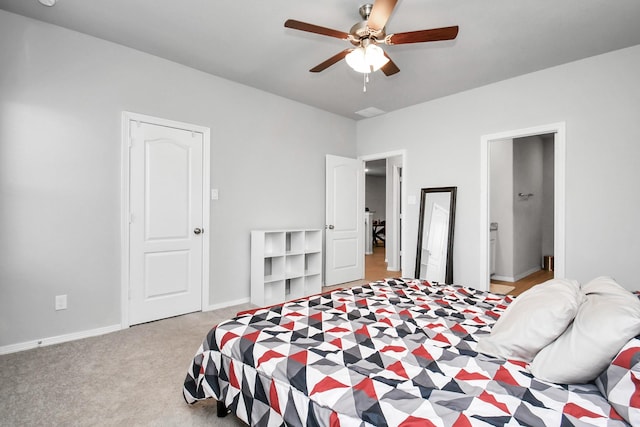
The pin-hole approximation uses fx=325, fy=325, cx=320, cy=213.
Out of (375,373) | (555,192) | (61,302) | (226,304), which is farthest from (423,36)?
(61,302)

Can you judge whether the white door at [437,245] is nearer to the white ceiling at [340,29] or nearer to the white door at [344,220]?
the white door at [344,220]

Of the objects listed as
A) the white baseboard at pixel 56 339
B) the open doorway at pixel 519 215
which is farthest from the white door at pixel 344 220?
the white baseboard at pixel 56 339

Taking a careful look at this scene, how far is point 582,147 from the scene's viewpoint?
329 centimetres

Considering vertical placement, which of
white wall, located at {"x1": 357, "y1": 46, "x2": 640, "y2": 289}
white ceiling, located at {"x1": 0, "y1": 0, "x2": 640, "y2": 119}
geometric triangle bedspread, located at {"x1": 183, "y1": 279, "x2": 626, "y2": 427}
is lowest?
geometric triangle bedspread, located at {"x1": 183, "y1": 279, "x2": 626, "y2": 427}

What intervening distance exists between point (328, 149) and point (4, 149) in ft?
11.9

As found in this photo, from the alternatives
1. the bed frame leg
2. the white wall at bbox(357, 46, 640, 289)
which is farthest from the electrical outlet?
the white wall at bbox(357, 46, 640, 289)

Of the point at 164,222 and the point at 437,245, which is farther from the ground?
the point at 164,222

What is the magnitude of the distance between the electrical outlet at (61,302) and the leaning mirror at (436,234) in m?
3.90

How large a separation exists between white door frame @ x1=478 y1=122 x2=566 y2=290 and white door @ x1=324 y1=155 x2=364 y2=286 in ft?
6.09

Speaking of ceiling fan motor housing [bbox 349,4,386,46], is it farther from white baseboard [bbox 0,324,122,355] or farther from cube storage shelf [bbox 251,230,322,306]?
white baseboard [bbox 0,324,122,355]

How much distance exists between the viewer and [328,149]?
501 centimetres

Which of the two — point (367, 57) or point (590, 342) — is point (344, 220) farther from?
point (590, 342)

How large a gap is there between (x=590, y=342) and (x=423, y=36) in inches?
76.1

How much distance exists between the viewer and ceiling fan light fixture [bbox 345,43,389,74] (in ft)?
7.43
